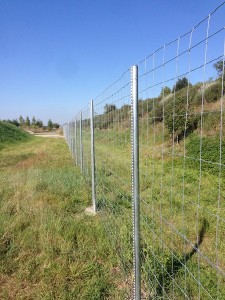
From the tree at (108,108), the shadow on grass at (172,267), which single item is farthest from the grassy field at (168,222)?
the tree at (108,108)

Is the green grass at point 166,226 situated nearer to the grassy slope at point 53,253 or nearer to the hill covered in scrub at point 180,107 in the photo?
the hill covered in scrub at point 180,107

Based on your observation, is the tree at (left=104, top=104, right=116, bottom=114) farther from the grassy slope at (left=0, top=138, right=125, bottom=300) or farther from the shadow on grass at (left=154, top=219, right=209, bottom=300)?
the shadow on grass at (left=154, top=219, right=209, bottom=300)

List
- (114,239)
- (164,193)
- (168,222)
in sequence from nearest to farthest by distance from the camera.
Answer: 1. (168,222)
2. (114,239)
3. (164,193)

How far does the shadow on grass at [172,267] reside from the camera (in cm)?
246

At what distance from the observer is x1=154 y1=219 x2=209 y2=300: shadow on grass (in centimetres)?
246

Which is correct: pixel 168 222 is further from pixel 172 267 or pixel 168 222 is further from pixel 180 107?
pixel 180 107

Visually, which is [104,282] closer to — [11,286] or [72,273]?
[72,273]

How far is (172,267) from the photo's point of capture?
2129 millimetres

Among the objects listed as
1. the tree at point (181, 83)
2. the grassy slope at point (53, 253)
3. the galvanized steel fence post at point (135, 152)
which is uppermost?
the tree at point (181, 83)

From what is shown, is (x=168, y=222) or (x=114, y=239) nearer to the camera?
(x=168, y=222)

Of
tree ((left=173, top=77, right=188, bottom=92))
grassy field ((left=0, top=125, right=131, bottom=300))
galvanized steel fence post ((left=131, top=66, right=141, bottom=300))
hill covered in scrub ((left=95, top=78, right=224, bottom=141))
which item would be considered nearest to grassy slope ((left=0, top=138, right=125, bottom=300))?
grassy field ((left=0, top=125, right=131, bottom=300))

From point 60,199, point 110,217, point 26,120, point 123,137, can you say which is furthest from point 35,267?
point 26,120

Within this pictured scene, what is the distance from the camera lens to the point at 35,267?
348cm

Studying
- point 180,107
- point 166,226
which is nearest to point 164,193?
point 166,226
